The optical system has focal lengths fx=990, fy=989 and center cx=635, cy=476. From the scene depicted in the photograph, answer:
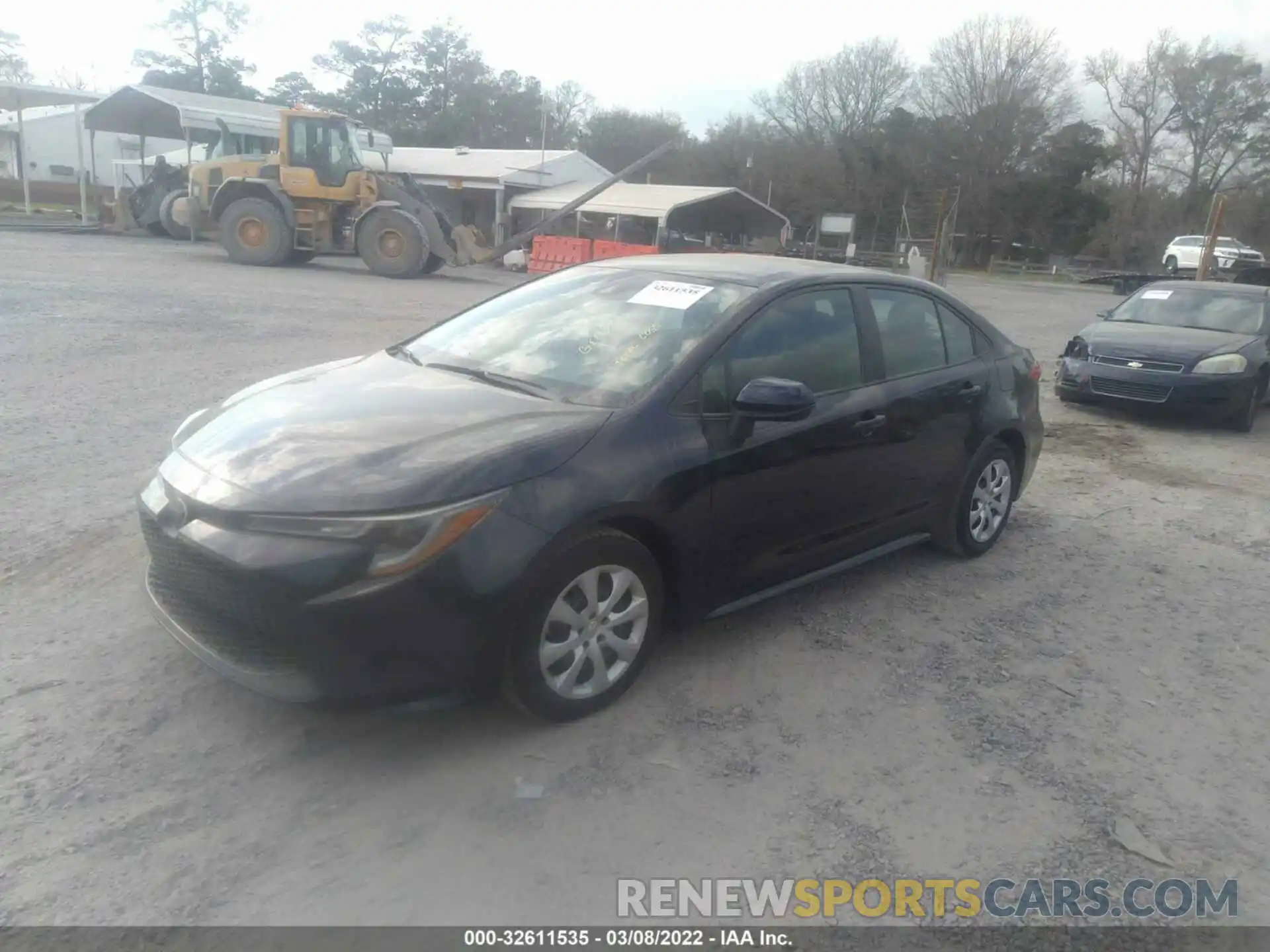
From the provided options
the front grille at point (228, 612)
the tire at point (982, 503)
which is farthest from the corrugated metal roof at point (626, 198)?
the front grille at point (228, 612)

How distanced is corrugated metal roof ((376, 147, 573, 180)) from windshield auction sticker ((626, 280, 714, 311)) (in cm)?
3046

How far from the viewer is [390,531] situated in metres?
2.99

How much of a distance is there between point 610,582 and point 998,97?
57.9 metres

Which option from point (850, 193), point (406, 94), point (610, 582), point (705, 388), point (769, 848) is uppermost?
point (406, 94)

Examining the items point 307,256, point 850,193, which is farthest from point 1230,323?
point 850,193

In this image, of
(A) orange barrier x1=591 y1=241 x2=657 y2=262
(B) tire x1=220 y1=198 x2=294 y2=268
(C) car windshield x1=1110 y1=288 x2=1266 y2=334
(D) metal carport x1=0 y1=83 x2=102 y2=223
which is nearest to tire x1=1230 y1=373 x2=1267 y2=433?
(C) car windshield x1=1110 y1=288 x2=1266 y2=334

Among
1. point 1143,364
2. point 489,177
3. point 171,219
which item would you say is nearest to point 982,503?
point 1143,364

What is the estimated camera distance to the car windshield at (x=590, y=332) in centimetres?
384

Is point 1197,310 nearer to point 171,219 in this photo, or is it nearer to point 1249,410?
point 1249,410

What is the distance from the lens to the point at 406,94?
67.1 m

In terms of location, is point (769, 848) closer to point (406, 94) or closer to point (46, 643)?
point (46, 643)

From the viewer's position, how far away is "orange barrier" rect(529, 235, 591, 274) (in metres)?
26.8

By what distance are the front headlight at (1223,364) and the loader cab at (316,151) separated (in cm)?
1786

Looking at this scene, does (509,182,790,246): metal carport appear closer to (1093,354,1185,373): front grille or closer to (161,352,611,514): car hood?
(1093,354,1185,373): front grille
